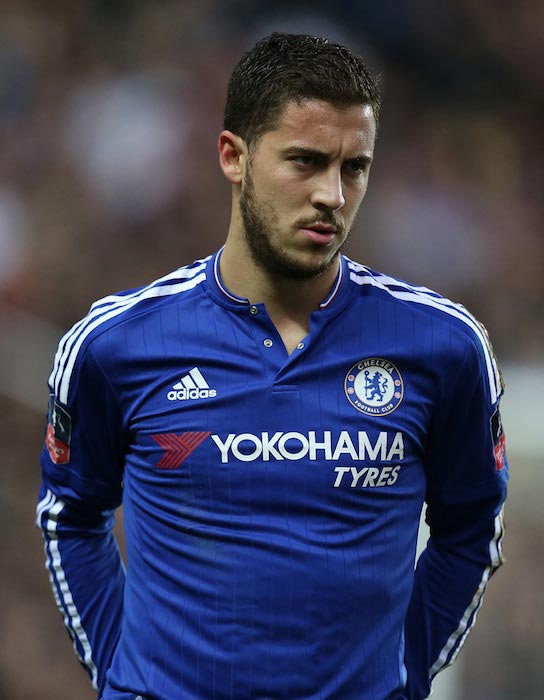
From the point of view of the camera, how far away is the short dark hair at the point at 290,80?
7.22ft

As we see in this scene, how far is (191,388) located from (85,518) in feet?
1.64

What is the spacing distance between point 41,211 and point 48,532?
496cm

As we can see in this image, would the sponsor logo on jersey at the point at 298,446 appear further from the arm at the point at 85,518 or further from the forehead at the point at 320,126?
the forehead at the point at 320,126

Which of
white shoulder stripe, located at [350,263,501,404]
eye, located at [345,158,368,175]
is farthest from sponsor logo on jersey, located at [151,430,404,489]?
eye, located at [345,158,368,175]

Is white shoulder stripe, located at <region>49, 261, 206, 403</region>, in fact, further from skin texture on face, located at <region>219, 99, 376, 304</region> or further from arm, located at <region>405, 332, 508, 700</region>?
arm, located at <region>405, 332, 508, 700</region>

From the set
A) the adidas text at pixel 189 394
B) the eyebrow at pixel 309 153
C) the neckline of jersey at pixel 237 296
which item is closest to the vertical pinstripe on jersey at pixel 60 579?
the adidas text at pixel 189 394

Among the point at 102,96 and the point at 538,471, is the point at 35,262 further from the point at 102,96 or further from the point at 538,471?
the point at 538,471

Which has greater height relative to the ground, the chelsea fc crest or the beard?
the beard

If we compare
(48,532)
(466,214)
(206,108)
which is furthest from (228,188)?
(48,532)

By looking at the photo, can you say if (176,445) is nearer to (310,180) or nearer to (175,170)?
(310,180)

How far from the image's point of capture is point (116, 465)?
8.20ft

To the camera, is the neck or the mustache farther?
the neck

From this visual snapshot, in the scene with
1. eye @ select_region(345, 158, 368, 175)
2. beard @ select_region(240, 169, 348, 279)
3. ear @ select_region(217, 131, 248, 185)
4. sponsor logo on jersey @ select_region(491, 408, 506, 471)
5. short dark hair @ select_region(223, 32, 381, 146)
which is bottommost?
sponsor logo on jersey @ select_region(491, 408, 506, 471)

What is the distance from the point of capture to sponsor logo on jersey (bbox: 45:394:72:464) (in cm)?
247
